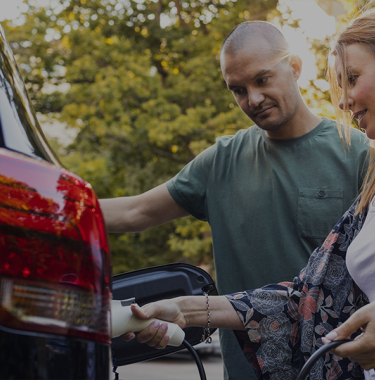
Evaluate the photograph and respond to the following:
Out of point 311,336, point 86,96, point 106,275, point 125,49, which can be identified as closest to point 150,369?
point 86,96

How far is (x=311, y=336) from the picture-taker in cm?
155

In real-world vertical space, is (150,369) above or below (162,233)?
below

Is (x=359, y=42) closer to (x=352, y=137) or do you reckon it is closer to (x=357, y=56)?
(x=357, y=56)

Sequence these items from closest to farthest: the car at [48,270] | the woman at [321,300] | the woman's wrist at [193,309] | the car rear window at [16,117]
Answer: the car at [48,270], the car rear window at [16,117], the woman at [321,300], the woman's wrist at [193,309]

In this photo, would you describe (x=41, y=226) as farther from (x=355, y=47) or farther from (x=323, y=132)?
(x=323, y=132)

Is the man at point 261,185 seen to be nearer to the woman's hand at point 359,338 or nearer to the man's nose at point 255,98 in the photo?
the man's nose at point 255,98

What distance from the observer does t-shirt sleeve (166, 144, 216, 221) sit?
237 centimetres

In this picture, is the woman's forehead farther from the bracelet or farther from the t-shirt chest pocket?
the bracelet

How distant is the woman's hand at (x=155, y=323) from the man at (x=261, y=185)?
680 millimetres

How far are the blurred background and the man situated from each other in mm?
8434

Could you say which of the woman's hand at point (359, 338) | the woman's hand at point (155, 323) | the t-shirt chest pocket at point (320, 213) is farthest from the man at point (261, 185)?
the woman's hand at point (359, 338)

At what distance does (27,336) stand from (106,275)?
Result: 0.19m

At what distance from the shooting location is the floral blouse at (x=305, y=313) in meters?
1.52

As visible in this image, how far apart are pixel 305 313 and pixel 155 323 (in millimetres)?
469
